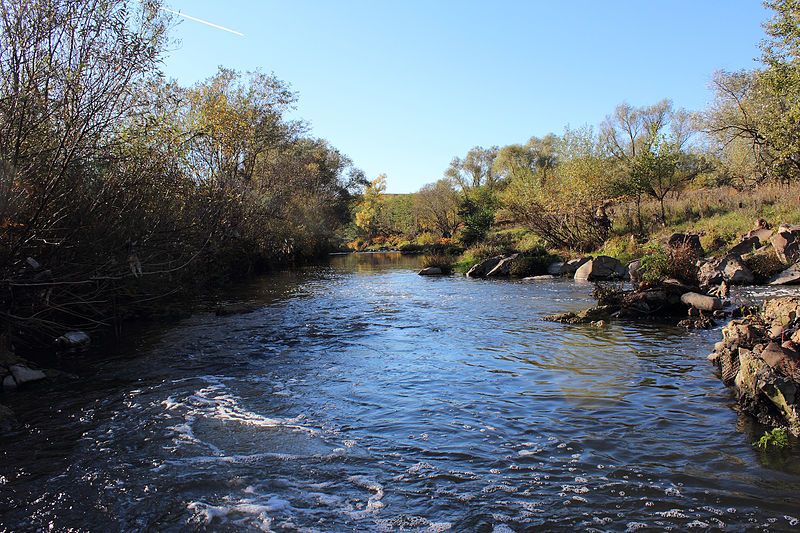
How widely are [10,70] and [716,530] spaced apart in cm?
1099

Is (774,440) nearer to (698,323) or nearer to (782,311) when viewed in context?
(782,311)

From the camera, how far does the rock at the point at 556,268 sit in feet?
102

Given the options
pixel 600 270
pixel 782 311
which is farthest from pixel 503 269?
pixel 782 311

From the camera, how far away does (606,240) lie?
37406 mm

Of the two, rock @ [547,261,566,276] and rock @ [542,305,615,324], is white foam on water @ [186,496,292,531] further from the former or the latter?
rock @ [547,261,566,276]

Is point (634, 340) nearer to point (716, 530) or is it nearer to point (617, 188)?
point (716, 530)

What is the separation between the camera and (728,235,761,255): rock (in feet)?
82.1

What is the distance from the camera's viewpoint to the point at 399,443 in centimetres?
680

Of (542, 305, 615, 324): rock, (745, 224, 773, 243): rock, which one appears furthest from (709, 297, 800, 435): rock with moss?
(745, 224, 773, 243): rock

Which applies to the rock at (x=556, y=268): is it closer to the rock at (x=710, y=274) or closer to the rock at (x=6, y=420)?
the rock at (x=710, y=274)

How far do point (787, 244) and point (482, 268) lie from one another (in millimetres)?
15220

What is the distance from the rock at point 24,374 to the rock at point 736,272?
21.7 m

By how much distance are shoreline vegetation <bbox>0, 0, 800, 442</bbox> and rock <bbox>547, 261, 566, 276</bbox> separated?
0.55ft

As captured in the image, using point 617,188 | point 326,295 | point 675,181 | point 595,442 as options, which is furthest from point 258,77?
point 595,442
